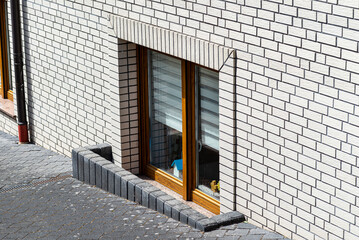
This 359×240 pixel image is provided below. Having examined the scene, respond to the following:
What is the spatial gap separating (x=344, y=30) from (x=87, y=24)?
4461 mm

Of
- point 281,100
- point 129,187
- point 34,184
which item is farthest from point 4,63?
point 281,100

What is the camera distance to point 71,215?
8.62 meters

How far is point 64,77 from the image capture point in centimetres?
1070

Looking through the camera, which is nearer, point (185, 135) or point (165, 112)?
point (185, 135)

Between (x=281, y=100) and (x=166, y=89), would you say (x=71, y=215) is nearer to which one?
(x=166, y=89)

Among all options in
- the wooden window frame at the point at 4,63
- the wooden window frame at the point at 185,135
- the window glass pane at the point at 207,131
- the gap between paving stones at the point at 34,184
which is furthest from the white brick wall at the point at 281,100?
the wooden window frame at the point at 4,63

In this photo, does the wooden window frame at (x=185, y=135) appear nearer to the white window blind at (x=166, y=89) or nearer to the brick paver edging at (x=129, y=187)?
the white window blind at (x=166, y=89)

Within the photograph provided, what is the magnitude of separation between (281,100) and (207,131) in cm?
156

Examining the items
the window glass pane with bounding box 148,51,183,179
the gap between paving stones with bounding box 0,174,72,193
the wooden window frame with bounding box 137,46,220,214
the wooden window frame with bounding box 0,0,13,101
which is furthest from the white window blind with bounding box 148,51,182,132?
the wooden window frame with bounding box 0,0,13,101

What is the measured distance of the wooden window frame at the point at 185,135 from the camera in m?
8.49

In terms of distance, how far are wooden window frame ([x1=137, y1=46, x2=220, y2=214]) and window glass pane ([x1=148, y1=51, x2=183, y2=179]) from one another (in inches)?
3.0

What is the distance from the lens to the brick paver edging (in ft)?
25.6

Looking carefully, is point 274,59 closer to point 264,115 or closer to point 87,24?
point 264,115

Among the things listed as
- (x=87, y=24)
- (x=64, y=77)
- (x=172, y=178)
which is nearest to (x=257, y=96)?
(x=172, y=178)
